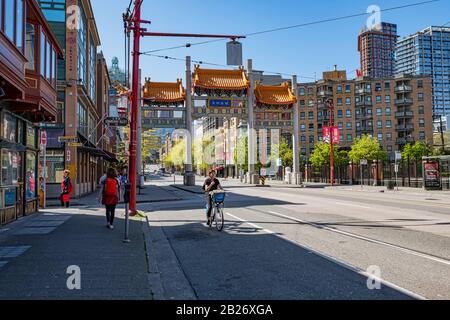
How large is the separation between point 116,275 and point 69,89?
23.5 m

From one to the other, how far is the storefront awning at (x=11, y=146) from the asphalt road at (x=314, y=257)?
4.77 meters

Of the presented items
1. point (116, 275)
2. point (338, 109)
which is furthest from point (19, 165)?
point (338, 109)

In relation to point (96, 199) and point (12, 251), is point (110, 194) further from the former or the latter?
point (96, 199)

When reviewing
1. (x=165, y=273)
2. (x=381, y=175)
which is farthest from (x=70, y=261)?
(x=381, y=175)

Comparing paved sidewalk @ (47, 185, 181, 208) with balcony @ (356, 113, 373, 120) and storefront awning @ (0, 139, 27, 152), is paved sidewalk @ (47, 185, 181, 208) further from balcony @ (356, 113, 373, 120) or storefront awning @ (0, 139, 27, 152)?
balcony @ (356, 113, 373, 120)

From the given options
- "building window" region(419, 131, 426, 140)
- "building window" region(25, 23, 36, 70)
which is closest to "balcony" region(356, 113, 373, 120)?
"building window" region(419, 131, 426, 140)

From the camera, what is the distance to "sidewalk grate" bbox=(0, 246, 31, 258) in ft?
25.8

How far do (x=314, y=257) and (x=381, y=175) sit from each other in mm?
40428

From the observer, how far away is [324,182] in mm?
58250

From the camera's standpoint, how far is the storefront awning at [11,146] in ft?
40.3

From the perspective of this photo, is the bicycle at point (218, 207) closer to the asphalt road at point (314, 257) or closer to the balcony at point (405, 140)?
the asphalt road at point (314, 257)

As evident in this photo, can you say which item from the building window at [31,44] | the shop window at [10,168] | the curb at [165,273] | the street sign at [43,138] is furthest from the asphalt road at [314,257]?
the street sign at [43,138]
